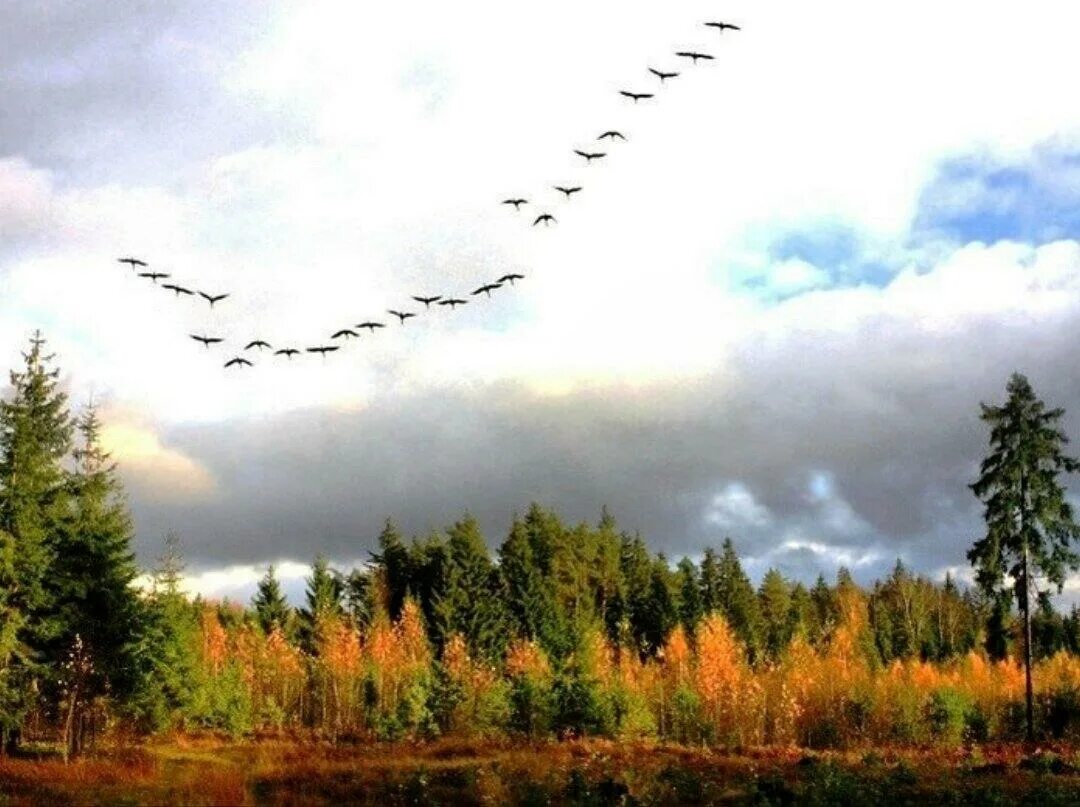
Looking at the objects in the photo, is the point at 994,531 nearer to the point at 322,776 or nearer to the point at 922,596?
the point at 322,776

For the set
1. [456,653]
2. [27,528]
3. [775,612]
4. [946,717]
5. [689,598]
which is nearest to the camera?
[27,528]

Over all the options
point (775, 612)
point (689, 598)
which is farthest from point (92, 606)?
point (775, 612)

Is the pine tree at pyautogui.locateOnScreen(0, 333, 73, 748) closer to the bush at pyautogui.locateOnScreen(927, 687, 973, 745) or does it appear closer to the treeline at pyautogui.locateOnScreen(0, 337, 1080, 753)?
the treeline at pyautogui.locateOnScreen(0, 337, 1080, 753)

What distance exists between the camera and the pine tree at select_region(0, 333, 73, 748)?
1630 inches

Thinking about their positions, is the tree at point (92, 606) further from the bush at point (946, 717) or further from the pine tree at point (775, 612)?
the pine tree at point (775, 612)

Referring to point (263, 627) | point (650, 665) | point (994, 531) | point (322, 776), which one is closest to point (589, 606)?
point (650, 665)

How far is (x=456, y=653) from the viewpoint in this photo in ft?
216

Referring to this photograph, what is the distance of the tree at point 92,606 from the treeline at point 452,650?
9cm

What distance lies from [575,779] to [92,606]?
2797 centimetres

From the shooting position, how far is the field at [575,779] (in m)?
24.7

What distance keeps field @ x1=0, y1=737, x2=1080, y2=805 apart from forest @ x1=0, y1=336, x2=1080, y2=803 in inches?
258

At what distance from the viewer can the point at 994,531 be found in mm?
47875

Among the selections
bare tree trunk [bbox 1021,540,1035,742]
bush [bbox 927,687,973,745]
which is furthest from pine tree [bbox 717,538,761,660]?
bare tree trunk [bbox 1021,540,1035,742]

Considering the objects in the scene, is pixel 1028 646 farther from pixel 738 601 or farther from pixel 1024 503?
pixel 738 601
